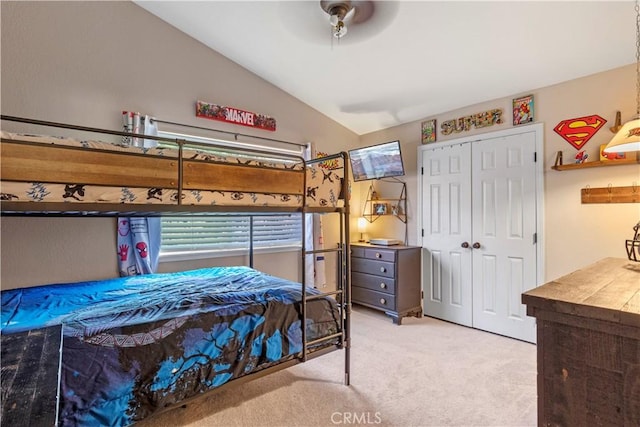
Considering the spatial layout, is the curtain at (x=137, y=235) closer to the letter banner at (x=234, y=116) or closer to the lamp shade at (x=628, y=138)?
the letter banner at (x=234, y=116)

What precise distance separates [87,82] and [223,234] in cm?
175

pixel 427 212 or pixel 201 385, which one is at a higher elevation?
pixel 427 212

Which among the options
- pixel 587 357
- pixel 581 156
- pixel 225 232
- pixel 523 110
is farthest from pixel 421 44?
pixel 225 232

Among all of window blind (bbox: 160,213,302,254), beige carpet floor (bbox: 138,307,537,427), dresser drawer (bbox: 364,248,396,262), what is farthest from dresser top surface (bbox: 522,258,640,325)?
window blind (bbox: 160,213,302,254)

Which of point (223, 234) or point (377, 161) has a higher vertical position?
point (377, 161)

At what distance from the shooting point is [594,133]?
2.59 meters

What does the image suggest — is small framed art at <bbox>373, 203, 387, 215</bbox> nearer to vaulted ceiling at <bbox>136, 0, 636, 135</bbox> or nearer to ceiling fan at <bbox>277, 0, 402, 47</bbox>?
vaulted ceiling at <bbox>136, 0, 636, 135</bbox>

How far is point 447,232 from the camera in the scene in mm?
3559

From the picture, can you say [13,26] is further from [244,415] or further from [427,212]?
[427,212]

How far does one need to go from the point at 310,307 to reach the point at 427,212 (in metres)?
2.26

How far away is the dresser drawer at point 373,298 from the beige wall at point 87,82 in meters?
1.71

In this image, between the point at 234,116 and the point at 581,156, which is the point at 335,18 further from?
the point at 581,156

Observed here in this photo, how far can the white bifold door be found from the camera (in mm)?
2977

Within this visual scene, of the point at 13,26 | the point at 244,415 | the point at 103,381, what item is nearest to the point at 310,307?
the point at 244,415
